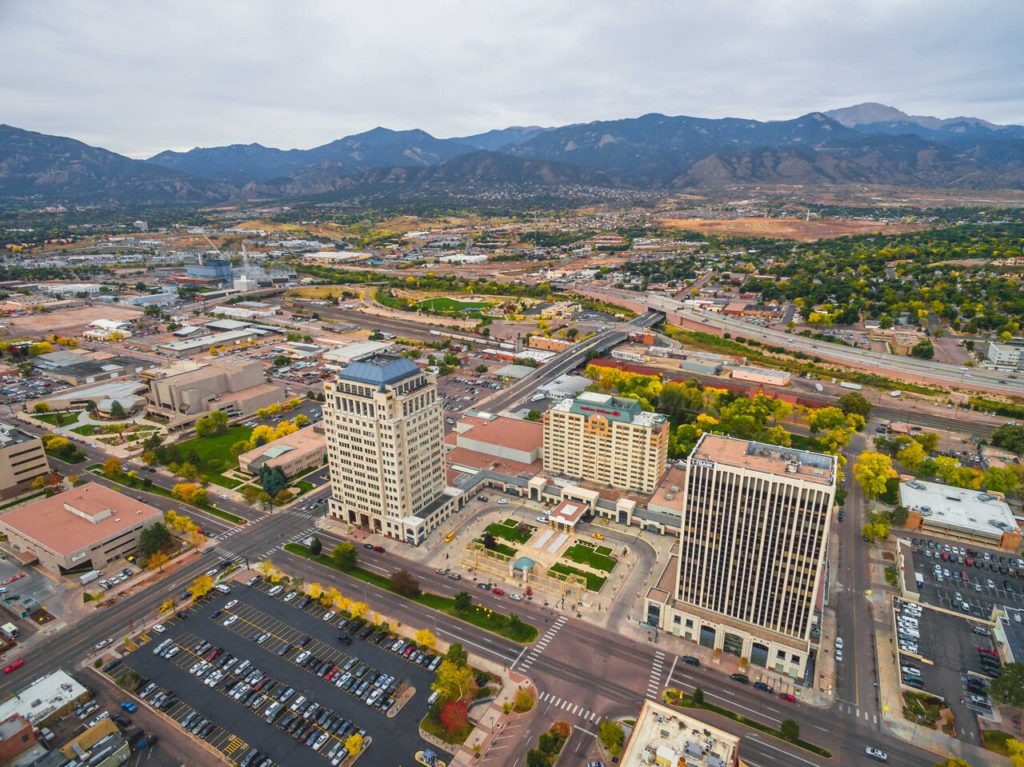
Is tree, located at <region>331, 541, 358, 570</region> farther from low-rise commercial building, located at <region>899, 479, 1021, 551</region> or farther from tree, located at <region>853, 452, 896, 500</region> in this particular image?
low-rise commercial building, located at <region>899, 479, 1021, 551</region>

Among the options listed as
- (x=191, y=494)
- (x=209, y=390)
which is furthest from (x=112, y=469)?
(x=209, y=390)

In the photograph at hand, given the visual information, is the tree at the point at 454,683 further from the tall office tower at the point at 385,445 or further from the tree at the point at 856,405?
the tree at the point at 856,405

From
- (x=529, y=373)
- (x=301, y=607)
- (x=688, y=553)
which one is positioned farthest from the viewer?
(x=529, y=373)

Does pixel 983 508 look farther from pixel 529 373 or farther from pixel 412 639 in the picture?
pixel 529 373

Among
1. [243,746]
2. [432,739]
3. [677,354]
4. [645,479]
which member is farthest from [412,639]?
[677,354]

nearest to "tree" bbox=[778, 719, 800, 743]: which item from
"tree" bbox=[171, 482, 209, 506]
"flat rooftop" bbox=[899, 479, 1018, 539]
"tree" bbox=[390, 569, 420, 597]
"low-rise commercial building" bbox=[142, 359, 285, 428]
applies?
"tree" bbox=[390, 569, 420, 597]

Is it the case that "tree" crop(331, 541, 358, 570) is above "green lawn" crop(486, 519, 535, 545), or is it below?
above
